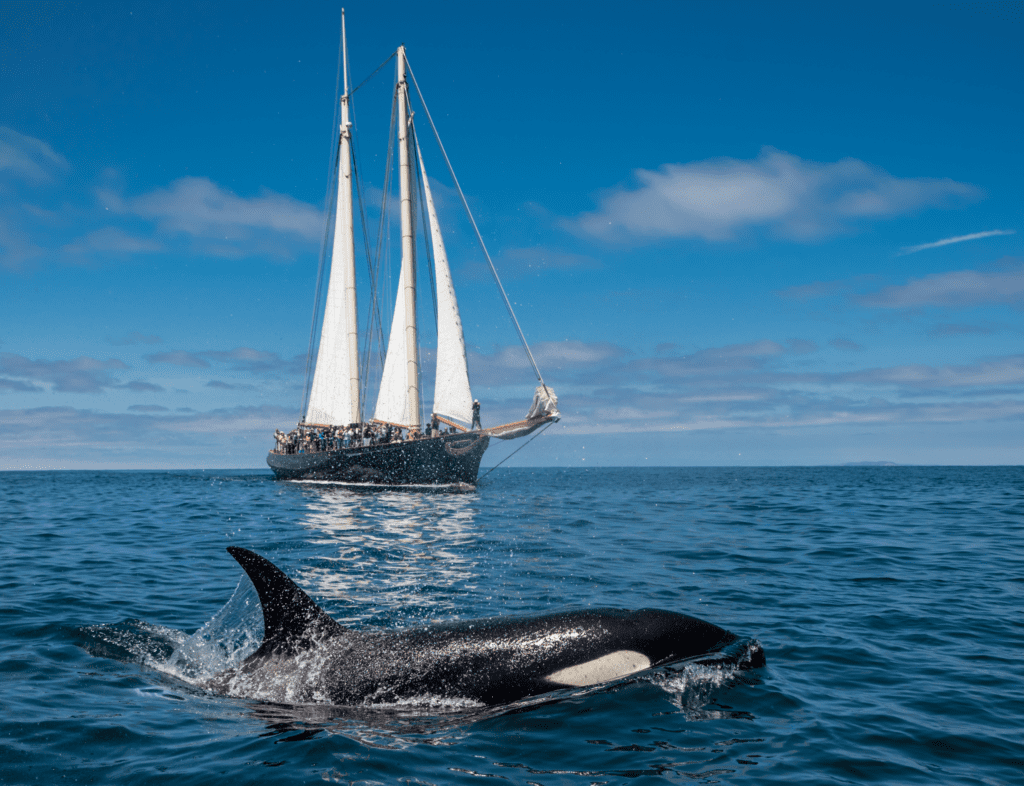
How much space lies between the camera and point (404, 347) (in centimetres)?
4475

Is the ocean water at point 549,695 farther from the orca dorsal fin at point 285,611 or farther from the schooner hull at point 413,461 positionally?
the schooner hull at point 413,461

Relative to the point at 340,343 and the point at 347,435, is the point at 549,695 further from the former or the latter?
the point at 340,343

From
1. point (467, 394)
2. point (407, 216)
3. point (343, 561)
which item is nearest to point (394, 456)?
point (467, 394)

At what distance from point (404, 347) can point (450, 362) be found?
14.4 ft

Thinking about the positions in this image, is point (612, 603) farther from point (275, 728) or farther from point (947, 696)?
point (275, 728)

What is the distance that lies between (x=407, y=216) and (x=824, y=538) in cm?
3385

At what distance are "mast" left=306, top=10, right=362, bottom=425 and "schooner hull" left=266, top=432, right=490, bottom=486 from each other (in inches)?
335

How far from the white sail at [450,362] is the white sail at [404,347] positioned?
2.69m

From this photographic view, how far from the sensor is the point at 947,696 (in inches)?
275

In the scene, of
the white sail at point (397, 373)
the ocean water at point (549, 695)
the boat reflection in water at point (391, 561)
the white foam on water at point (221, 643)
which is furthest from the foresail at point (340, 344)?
the white foam on water at point (221, 643)

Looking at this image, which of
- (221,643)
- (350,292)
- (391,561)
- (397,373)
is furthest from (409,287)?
(221,643)

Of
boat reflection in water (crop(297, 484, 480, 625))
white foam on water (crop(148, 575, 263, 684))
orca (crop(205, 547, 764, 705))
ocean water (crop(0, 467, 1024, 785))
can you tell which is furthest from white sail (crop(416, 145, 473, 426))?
orca (crop(205, 547, 764, 705))

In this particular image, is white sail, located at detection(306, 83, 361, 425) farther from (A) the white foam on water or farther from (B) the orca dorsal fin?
(B) the orca dorsal fin

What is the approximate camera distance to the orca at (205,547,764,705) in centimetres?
645
